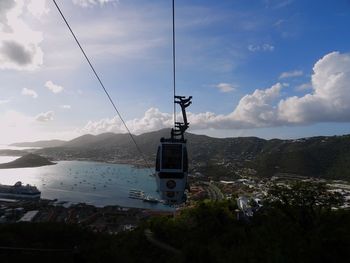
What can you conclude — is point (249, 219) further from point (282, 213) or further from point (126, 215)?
point (126, 215)

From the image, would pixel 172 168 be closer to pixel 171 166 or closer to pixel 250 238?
pixel 171 166

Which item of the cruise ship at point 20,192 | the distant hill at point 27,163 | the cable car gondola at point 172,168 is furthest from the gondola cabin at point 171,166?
the distant hill at point 27,163

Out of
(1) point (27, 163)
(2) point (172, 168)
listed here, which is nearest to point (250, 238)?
(2) point (172, 168)

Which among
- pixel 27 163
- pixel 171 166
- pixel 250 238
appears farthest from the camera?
pixel 27 163

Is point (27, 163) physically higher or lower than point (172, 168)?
lower

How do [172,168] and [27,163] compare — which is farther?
[27,163]

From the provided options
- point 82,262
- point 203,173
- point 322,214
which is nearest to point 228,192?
point 203,173

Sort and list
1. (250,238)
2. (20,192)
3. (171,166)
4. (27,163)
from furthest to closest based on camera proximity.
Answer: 1. (27,163)
2. (20,192)
3. (250,238)
4. (171,166)
